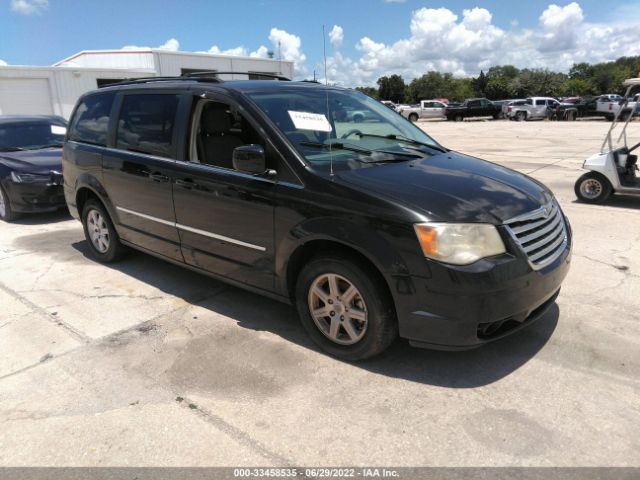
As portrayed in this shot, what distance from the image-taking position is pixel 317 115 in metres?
3.74

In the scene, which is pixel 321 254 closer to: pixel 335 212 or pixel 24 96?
pixel 335 212

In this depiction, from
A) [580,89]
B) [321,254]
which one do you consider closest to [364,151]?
[321,254]

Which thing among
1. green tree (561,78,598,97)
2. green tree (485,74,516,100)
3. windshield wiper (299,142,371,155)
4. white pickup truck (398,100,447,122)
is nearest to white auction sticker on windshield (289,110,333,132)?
windshield wiper (299,142,371,155)

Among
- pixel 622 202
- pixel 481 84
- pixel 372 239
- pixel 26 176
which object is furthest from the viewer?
pixel 481 84

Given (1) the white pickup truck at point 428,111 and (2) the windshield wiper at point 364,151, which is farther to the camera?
(1) the white pickup truck at point 428,111

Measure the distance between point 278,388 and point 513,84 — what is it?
268ft

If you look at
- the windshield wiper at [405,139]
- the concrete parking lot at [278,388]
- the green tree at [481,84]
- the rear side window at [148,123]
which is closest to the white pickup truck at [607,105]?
the concrete parking lot at [278,388]

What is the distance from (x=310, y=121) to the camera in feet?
11.9

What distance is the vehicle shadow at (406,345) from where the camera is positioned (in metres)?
3.17

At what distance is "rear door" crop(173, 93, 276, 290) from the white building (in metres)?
14.6

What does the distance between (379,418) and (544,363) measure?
1271 millimetres

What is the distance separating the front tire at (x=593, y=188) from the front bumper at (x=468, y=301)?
595 cm

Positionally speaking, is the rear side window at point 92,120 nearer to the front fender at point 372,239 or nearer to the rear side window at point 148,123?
the rear side window at point 148,123

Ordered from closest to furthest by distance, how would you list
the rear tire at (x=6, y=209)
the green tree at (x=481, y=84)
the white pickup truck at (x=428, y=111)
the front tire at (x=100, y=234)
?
the front tire at (x=100, y=234) → the rear tire at (x=6, y=209) → the white pickup truck at (x=428, y=111) → the green tree at (x=481, y=84)
